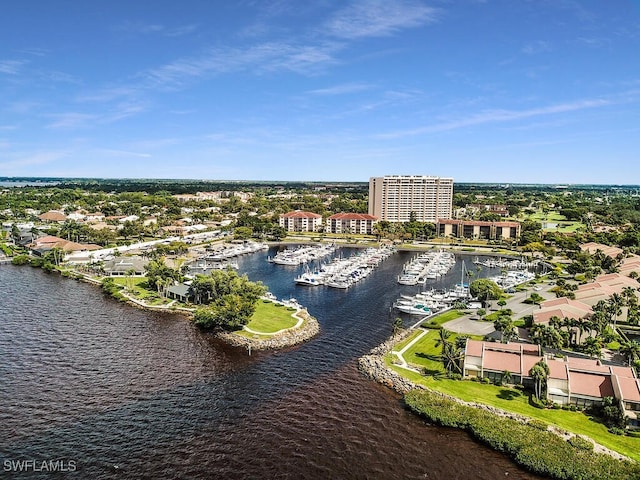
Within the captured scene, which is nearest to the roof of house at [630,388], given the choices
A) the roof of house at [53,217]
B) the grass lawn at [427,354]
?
the grass lawn at [427,354]

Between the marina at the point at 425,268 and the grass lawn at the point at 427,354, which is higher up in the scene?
the marina at the point at 425,268

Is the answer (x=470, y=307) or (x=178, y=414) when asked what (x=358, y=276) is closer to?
(x=470, y=307)

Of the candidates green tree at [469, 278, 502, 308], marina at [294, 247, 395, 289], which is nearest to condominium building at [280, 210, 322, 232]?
marina at [294, 247, 395, 289]

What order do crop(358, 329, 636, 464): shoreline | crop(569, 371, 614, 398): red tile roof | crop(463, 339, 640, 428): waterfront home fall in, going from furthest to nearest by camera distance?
1. crop(569, 371, 614, 398): red tile roof
2. crop(463, 339, 640, 428): waterfront home
3. crop(358, 329, 636, 464): shoreline

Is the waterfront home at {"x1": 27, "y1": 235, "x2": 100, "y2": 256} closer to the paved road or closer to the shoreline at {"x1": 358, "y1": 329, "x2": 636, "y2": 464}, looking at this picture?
the shoreline at {"x1": 358, "y1": 329, "x2": 636, "y2": 464}

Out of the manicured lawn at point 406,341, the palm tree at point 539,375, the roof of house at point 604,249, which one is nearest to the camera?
the palm tree at point 539,375

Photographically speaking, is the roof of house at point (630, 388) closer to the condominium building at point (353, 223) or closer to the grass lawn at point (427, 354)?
the grass lawn at point (427, 354)

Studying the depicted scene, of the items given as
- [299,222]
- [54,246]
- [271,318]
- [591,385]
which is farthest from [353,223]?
[591,385]

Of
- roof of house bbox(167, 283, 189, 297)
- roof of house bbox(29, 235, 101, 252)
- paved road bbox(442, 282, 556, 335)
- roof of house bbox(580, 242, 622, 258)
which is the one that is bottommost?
paved road bbox(442, 282, 556, 335)
